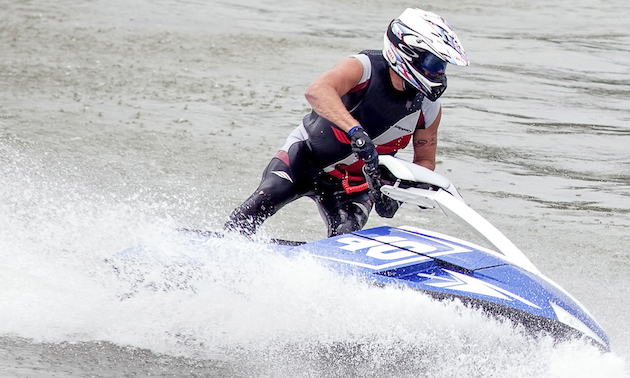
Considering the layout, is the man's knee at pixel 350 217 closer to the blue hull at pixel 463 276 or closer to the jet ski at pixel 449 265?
the jet ski at pixel 449 265

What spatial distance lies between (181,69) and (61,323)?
8.32 meters

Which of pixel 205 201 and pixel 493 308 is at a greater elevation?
pixel 493 308

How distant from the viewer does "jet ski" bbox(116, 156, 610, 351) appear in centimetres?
395

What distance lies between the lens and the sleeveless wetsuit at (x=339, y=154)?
496 cm

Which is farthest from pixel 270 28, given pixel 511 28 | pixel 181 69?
pixel 511 28

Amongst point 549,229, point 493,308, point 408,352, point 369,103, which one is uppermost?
point 369,103

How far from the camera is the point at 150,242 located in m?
4.71

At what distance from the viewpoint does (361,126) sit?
4648mm

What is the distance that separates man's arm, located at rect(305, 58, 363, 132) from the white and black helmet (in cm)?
20

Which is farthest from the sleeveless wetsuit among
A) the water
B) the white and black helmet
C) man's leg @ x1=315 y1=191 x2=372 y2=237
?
the water

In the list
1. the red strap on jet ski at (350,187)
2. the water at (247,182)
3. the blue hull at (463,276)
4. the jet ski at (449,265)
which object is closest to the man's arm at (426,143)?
the red strap on jet ski at (350,187)

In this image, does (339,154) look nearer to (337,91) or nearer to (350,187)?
(350,187)

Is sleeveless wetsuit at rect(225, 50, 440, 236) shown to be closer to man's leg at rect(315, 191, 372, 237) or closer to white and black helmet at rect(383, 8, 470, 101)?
man's leg at rect(315, 191, 372, 237)

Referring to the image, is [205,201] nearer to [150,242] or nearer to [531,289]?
[150,242]
